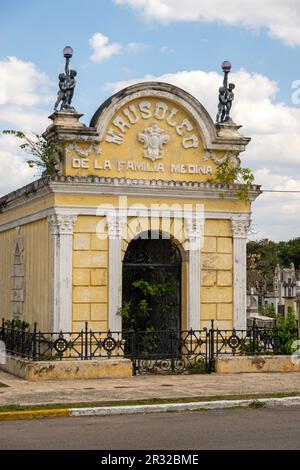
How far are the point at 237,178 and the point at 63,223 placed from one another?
436cm

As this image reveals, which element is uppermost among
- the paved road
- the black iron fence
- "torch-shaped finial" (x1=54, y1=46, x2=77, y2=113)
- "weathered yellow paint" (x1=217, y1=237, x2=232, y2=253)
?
"torch-shaped finial" (x1=54, y1=46, x2=77, y2=113)

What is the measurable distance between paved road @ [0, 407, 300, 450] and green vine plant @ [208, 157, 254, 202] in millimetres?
7481

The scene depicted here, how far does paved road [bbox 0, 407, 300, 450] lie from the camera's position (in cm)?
1055

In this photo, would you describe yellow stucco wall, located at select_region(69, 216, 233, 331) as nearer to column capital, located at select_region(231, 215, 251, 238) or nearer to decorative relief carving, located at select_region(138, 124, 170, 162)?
column capital, located at select_region(231, 215, 251, 238)

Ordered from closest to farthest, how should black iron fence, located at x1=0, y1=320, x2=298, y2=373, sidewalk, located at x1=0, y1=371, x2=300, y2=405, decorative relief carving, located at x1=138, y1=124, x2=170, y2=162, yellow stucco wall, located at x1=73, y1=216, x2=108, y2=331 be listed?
sidewalk, located at x1=0, y1=371, x2=300, y2=405, black iron fence, located at x1=0, y1=320, x2=298, y2=373, yellow stucco wall, located at x1=73, y1=216, x2=108, y2=331, decorative relief carving, located at x1=138, y1=124, x2=170, y2=162

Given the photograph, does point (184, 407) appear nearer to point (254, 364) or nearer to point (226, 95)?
point (254, 364)

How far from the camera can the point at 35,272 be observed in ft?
68.2

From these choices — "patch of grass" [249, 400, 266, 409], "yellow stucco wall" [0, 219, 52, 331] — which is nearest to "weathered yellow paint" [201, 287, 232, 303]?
"yellow stucco wall" [0, 219, 52, 331]

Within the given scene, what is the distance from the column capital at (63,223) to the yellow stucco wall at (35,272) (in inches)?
24.0

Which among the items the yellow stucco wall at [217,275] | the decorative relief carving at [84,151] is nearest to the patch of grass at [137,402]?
the yellow stucco wall at [217,275]

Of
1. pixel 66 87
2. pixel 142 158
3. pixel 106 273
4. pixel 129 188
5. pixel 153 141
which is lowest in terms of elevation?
pixel 106 273

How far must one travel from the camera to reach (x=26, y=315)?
21500mm

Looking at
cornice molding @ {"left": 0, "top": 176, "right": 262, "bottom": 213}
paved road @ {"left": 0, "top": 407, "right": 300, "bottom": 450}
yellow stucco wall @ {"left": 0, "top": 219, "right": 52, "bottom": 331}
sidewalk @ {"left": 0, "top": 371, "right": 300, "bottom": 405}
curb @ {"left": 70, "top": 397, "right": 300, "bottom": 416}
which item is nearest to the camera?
paved road @ {"left": 0, "top": 407, "right": 300, "bottom": 450}

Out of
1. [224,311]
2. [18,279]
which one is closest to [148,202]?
[224,311]
